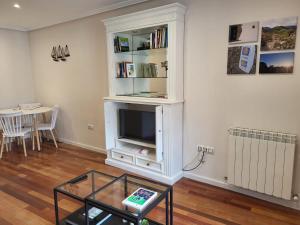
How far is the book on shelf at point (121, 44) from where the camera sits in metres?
3.32

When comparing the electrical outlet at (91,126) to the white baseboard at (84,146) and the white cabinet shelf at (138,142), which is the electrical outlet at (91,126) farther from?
the white cabinet shelf at (138,142)

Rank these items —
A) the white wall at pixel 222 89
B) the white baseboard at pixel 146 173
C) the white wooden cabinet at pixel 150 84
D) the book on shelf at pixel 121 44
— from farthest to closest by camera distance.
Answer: the book on shelf at pixel 121 44
the white baseboard at pixel 146 173
the white wooden cabinet at pixel 150 84
the white wall at pixel 222 89

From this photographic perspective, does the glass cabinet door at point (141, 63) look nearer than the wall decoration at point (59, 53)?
Yes

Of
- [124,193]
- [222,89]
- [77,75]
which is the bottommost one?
[124,193]

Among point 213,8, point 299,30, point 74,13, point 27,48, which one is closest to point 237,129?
point 299,30

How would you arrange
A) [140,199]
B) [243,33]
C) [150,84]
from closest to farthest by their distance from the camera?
1. [140,199]
2. [243,33]
3. [150,84]

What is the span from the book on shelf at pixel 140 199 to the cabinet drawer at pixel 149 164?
1.10 meters

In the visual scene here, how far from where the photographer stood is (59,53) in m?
4.46

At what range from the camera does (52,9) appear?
3555 mm

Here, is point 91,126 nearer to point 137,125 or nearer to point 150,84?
point 137,125

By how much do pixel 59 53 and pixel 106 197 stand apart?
137 inches

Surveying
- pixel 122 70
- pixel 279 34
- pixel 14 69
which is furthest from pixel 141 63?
pixel 14 69

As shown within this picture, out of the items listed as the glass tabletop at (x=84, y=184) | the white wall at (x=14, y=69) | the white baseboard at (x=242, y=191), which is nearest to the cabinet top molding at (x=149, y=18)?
the glass tabletop at (x=84, y=184)

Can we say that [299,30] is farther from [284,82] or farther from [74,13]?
[74,13]
